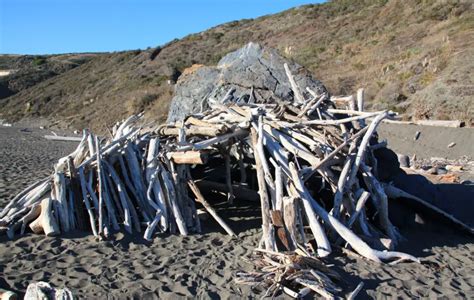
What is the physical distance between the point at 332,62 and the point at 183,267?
25.7 meters

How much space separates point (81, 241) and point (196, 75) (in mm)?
5426

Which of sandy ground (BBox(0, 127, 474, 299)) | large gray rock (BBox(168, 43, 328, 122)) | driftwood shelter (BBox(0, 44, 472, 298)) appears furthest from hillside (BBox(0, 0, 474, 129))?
sandy ground (BBox(0, 127, 474, 299))

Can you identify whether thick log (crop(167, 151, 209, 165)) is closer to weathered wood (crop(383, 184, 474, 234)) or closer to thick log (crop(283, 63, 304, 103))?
thick log (crop(283, 63, 304, 103))

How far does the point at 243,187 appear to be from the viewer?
7535 millimetres

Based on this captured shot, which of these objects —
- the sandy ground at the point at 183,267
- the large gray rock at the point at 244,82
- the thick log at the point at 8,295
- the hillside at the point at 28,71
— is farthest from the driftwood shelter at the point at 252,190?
the hillside at the point at 28,71

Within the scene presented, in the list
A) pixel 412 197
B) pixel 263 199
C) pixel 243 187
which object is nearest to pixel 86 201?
pixel 263 199

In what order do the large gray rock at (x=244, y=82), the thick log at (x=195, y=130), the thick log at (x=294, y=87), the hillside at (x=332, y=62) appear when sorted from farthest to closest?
the hillside at (x=332, y=62), the large gray rock at (x=244, y=82), the thick log at (x=294, y=87), the thick log at (x=195, y=130)

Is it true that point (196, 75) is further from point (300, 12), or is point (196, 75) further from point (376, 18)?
point (300, 12)

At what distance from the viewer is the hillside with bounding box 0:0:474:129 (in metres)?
20.1

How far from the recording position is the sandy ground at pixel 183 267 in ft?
15.1

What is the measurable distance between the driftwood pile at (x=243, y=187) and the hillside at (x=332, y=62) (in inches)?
459

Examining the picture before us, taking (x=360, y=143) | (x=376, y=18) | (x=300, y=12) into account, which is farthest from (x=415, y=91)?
(x=300, y=12)

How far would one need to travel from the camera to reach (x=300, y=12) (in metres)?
46.7

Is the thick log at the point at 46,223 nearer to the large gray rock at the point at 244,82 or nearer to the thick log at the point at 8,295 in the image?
the thick log at the point at 8,295
